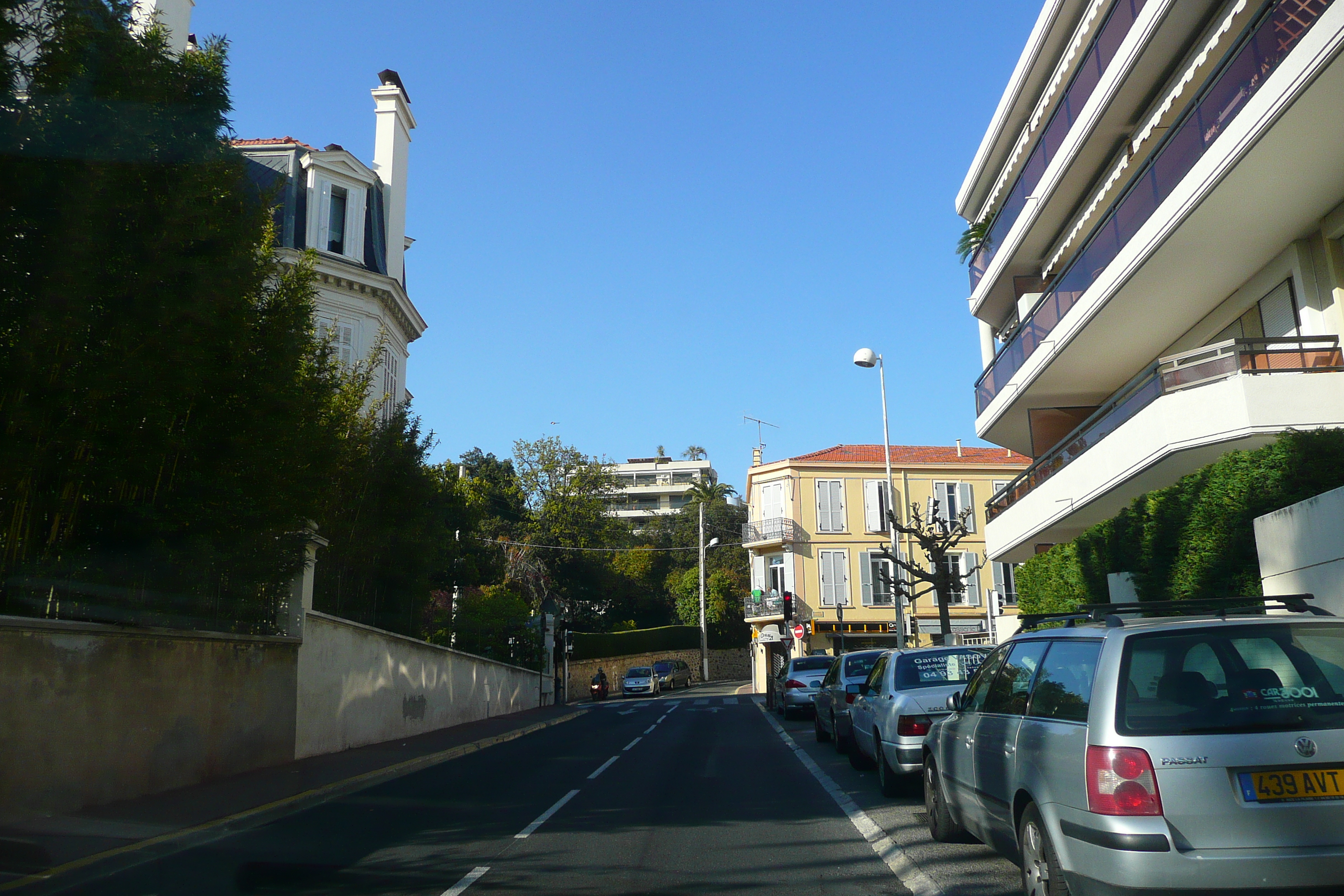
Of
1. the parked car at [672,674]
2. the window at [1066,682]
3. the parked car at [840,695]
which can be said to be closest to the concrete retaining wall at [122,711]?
the parked car at [840,695]

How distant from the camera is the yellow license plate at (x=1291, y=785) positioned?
4.27 metres

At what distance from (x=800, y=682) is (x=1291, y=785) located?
Answer: 21128 mm

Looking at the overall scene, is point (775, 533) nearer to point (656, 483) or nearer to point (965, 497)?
point (965, 497)

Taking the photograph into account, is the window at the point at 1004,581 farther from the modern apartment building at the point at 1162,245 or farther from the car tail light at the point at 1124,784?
the car tail light at the point at 1124,784

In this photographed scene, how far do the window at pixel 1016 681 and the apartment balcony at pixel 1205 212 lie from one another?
27.9 feet

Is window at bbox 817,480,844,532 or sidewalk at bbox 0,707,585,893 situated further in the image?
window at bbox 817,480,844,532

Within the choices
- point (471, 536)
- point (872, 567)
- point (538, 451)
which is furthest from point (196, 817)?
point (538, 451)

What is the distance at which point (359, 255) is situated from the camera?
84.2 ft

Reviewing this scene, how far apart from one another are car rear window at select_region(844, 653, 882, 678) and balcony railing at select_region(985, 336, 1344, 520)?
5.61 meters

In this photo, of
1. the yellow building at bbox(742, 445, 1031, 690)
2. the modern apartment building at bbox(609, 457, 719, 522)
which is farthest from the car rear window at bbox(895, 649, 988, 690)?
the modern apartment building at bbox(609, 457, 719, 522)

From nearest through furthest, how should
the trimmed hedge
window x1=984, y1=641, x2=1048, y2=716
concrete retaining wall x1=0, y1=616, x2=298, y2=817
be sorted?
1. window x1=984, y1=641, x2=1048, y2=716
2. concrete retaining wall x1=0, y1=616, x2=298, y2=817
3. the trimmed hedge

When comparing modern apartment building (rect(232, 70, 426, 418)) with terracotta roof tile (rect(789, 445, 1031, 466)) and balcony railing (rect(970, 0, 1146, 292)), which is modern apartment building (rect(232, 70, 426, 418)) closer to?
balcony railing (rect(970, 0, 1146, 292))

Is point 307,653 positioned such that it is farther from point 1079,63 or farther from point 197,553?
point 1079,63

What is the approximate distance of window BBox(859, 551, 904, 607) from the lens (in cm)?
4809
